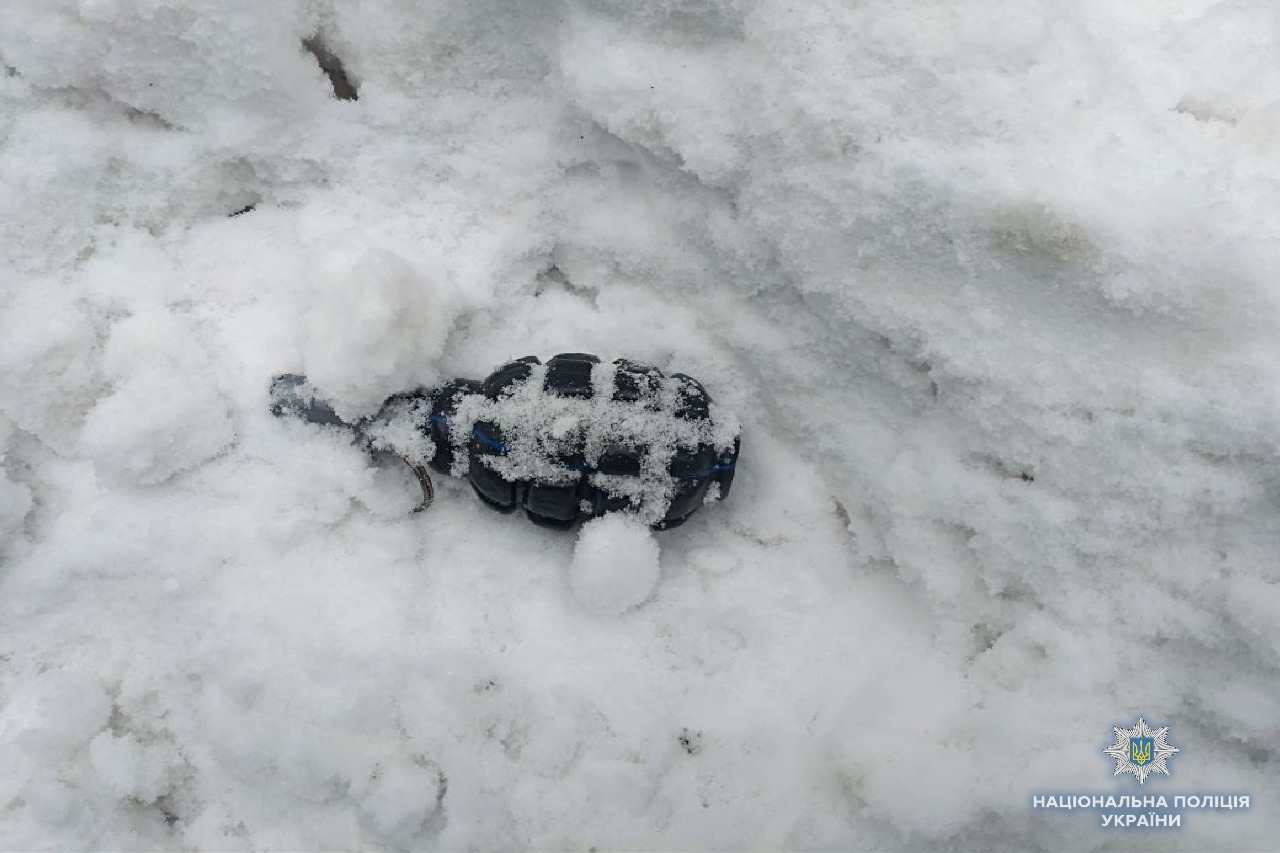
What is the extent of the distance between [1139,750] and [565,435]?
951 millimetres

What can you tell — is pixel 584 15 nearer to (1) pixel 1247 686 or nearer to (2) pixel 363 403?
(2) pixel 363 403

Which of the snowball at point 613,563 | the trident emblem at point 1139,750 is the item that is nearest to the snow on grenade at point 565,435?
the snowball at point 613,563

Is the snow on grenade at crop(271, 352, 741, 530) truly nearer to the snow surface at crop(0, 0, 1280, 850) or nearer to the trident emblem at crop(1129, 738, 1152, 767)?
the snow surface at crop(0, 0, 1280, 850)

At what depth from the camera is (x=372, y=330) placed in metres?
1.37

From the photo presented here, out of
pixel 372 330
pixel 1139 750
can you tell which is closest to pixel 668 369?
pixel 372 330

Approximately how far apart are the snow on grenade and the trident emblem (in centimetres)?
70

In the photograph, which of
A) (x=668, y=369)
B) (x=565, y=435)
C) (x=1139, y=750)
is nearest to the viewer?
(x=1139, y=750)

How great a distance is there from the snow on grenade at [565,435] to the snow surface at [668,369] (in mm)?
73

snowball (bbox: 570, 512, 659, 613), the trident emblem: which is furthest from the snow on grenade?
the trident emblem

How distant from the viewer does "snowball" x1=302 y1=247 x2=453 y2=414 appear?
138cm

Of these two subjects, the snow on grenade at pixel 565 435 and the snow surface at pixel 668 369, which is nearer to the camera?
the snow surface at pixel 668 369

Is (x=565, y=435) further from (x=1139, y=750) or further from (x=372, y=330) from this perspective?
(x=1139, y=750)

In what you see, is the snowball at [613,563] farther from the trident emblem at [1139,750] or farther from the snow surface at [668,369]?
the trident emblem at [1139,750]

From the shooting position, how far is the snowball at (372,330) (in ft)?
4.51
